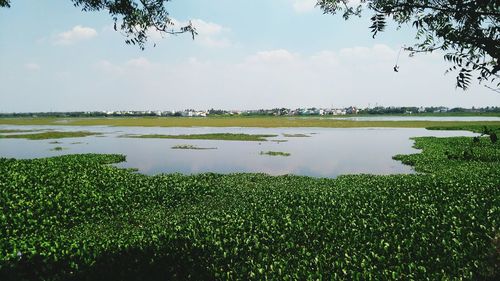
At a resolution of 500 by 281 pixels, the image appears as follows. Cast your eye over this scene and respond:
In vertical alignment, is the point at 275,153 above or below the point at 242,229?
below

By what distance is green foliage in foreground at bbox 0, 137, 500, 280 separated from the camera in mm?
11492

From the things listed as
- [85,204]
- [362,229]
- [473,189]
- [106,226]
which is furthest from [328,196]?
[85,204]

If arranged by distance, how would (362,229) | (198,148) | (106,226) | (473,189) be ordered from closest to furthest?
(362,229), (106,226), (473,189), (198,148)

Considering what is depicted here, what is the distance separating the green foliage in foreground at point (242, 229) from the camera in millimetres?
11492

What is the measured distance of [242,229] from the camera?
14711mm

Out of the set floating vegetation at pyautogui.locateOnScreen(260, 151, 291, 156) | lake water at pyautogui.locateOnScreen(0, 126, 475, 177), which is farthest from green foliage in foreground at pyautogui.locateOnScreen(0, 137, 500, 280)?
floating vegetation at pyautogui.locateOnScreen(260, 151, 291, 156)

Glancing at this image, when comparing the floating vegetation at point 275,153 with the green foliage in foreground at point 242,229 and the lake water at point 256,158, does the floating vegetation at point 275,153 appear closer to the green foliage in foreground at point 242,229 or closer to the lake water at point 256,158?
the lake water at point 256,158

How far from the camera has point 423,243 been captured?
41.4 feet

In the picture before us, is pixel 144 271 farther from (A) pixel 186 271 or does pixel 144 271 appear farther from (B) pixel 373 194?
(B) pixel 373 194

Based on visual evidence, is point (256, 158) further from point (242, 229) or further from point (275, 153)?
point (242, 229)

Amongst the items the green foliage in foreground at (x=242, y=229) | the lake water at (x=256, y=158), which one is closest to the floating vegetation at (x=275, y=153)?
the lake water at (x=256, y=158)

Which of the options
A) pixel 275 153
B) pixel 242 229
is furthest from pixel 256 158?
pixel 242 229

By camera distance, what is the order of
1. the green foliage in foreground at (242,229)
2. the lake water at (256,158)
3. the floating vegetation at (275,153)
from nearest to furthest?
the green foliage in foreground at (242,229) < the lake water at (256,158) < the floating vegetation at (275,153)

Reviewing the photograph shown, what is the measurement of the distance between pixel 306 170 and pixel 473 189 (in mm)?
18577
